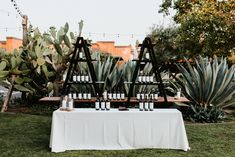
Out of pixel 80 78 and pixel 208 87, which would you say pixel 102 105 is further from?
pixel 208 87

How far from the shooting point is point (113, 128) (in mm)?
5477

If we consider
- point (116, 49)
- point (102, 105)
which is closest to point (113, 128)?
point (102, 105)

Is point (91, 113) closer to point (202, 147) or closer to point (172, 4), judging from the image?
point (202, 147)

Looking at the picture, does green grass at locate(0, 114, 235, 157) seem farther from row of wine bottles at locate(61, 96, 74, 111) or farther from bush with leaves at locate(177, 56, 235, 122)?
bush with leaves at locate(177, 56, 235, 122)

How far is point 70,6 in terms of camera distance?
16.4m

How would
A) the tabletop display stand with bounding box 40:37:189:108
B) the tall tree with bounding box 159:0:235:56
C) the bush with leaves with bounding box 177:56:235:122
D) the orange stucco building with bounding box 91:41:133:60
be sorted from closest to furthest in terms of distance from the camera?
the tabletop display stand with bounding box 40:37:189:108
the bush with leaves with bounding box 177:56:235:122
the tall tree with bounding box 159:0:235:56
the orange stucco building with bounding box 91:41:133:60

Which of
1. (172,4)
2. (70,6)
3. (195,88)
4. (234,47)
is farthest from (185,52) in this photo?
(195,88)

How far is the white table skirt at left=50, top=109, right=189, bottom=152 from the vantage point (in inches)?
215

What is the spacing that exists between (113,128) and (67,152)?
0.80 meters

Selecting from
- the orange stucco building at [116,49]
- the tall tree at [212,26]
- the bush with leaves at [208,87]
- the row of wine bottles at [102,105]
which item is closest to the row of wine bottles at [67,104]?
the row of wine bottles at [102,105]

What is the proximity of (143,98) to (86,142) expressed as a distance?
1.33m

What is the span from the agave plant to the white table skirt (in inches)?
132

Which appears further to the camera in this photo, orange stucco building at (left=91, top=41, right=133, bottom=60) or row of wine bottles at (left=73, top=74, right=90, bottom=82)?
orange stucco building at (left=91, top=41, right=133, bottom=60)

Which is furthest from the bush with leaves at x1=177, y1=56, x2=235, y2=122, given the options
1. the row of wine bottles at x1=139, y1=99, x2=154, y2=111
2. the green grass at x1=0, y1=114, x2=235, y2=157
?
the row of wine bottles at x1=139, y1=99, x2=154, y2=111
